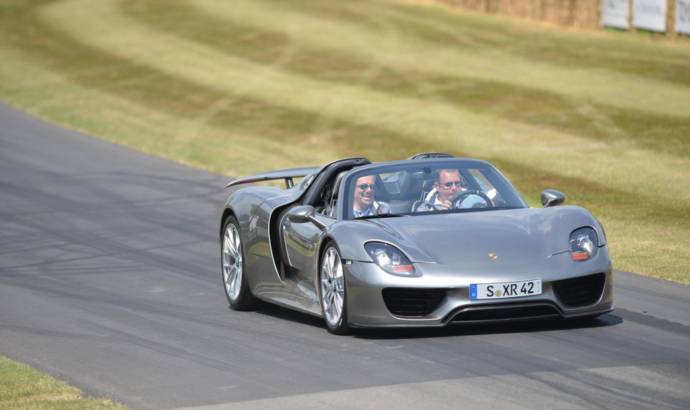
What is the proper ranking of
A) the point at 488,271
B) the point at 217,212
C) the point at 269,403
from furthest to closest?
1. the point at 217,212
2. the point at 488,271
3. the point at 269,403

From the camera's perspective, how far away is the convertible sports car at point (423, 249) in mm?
9781

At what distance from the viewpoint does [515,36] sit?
37.4 metres

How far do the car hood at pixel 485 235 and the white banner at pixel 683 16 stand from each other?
2242 cm

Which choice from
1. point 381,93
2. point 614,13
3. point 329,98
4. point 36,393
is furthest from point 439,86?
point 36,393

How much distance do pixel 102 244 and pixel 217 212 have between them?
2398 millimetres

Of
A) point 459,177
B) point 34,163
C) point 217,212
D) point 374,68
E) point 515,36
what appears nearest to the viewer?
point 459,177

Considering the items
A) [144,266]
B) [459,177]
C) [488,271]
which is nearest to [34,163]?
[144,266]

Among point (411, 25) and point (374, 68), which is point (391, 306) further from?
point (411, 25)

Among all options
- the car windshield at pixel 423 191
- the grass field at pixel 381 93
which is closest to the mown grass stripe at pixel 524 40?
the grass field at pixel 381 93

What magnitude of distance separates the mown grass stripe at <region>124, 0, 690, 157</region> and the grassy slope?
583 inches

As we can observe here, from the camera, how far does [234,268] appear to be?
12.9 metres

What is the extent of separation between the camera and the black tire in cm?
1243

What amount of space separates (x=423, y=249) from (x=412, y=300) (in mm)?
358

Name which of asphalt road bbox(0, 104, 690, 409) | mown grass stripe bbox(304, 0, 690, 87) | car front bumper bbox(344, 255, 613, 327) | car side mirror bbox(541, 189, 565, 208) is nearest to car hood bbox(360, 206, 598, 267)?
car front bumper bbox(344, 255, 613, 327)
